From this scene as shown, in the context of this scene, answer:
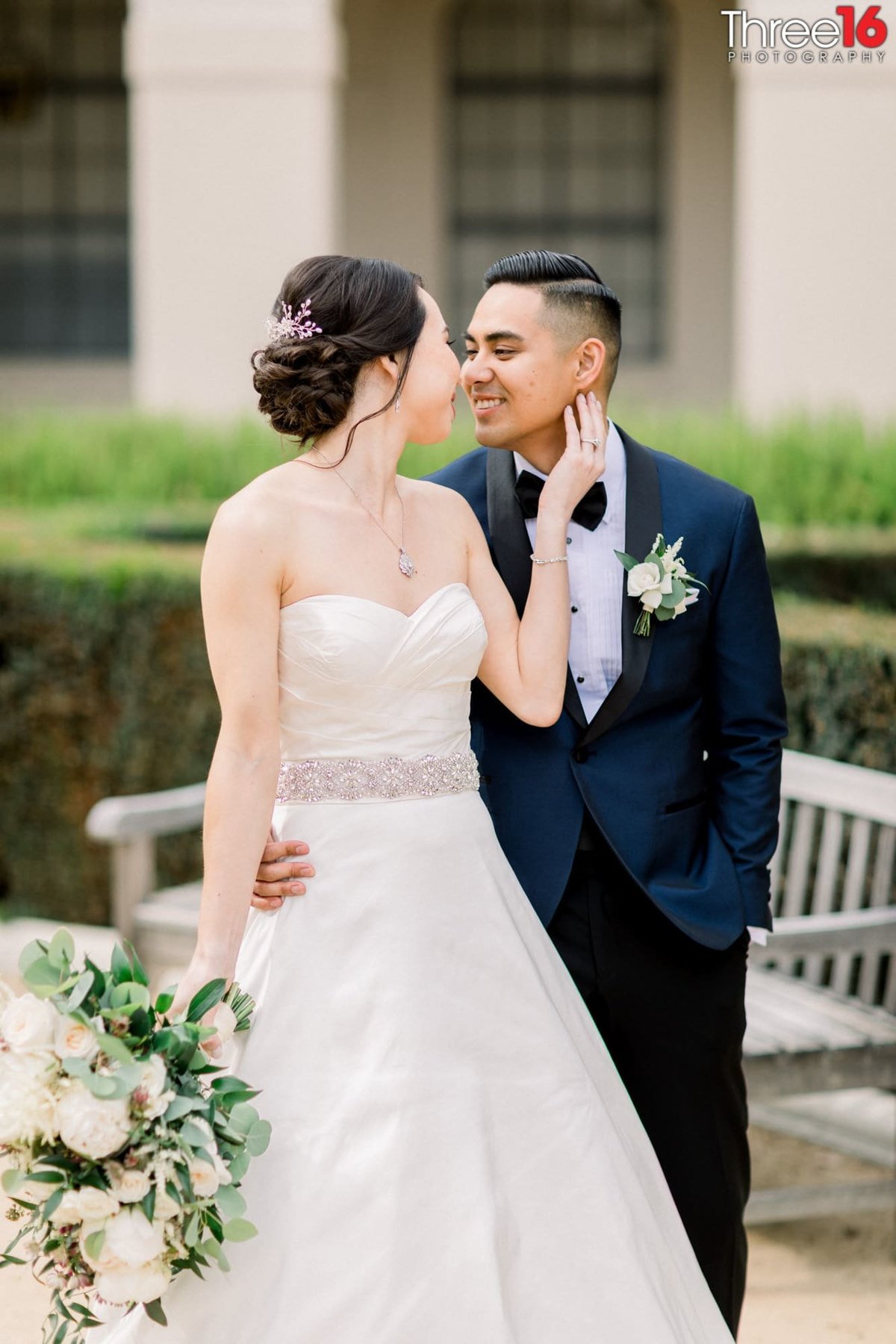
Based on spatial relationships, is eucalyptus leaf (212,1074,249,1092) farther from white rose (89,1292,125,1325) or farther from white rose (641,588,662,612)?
white rose (641,588,662,612)

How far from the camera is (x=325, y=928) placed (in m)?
2.61

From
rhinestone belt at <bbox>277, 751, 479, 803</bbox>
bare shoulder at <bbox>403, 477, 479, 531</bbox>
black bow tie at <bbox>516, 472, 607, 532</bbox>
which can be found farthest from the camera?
black bow tie at <bbox>516, 472, 607, 532</bbox>

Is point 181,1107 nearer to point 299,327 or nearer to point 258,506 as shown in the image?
point 258,506

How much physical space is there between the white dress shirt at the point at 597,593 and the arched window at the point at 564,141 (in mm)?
10085

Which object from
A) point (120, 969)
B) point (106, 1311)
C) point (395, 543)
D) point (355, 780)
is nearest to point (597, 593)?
point (395, 543)

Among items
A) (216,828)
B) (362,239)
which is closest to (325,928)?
(216,828)

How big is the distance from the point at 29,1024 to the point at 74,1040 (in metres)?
0.07

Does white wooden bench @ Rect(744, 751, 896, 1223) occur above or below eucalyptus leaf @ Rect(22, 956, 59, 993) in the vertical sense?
below

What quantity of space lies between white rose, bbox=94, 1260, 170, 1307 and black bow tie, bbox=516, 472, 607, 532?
4.95ft

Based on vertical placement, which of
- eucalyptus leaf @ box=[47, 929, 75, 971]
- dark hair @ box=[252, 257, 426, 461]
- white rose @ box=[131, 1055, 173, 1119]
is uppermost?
dark hair @ box=[252, 257, 426, 461]

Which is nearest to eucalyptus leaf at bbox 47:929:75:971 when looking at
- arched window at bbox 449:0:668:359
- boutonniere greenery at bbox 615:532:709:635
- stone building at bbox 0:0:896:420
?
boutonniere greenery at bbox 615:532:709:635

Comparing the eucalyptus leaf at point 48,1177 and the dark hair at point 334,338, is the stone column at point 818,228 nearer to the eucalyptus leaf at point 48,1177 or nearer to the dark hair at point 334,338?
the dark hair at point 334,338

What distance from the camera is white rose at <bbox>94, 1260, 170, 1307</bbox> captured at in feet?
7.66

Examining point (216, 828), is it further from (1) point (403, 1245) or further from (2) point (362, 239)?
(2) point (362, 239)
